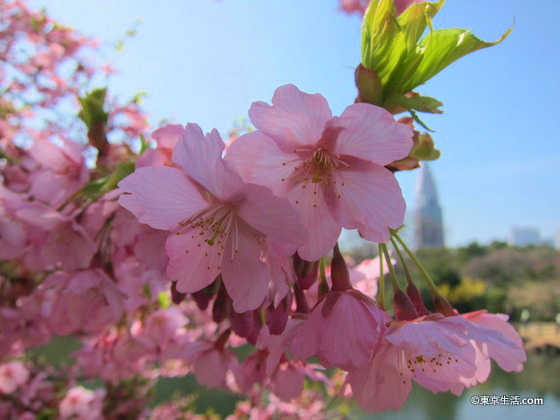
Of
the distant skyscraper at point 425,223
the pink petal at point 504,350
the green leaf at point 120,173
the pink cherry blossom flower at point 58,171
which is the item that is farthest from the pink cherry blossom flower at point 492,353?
the distant skyscraper at point 425,223

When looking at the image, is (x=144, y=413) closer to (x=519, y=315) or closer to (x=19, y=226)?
(x=19, y=226)

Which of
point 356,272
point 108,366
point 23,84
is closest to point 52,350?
point 23,84

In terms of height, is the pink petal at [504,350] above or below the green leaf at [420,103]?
below

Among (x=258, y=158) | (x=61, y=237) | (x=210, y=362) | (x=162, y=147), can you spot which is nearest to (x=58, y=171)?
(x=61, y=237)

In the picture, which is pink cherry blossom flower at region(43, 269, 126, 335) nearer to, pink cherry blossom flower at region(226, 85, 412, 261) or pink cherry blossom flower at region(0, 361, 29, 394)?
pink cherry blossom flower at region(226, 85, 412, 261)

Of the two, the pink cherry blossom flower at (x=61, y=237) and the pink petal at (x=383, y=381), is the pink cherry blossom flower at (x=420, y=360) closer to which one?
the pink petal at (x=383, y=381)
